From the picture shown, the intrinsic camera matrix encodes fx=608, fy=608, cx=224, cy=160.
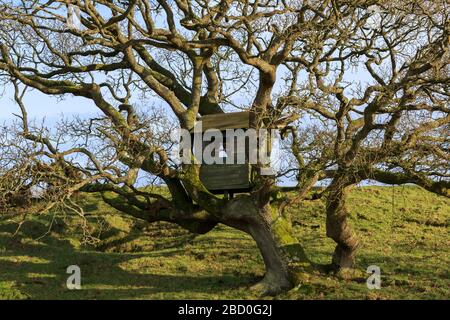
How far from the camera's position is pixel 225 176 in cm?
A: 1939

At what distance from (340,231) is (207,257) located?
5.65 m

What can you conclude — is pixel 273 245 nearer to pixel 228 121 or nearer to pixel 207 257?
pixel 228 121

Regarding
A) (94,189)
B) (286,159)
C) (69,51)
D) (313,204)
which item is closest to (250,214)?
(286,159)

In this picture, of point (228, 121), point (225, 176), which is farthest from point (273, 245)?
point (228, 121)

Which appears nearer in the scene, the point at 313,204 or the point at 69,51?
the point at 69,51

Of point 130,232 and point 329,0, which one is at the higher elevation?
point 329,0

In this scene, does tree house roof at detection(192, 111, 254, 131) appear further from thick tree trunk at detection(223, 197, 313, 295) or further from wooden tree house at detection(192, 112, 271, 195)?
thick tree trunk at detection(223, 197, 313, 295)

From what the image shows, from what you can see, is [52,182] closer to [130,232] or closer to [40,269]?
[40,269]

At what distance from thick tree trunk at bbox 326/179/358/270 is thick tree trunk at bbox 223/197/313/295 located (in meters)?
1.25

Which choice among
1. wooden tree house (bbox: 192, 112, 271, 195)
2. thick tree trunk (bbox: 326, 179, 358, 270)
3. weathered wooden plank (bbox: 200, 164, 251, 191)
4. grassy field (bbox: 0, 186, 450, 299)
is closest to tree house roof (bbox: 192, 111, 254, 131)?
wooden tree house (bbox: 192, 112, 271, 195)

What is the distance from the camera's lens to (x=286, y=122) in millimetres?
18359

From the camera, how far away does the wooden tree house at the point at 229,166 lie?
744 inches

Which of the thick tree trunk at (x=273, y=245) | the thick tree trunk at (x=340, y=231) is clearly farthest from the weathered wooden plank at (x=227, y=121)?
the thick tree trunk at (x=340, y=231)

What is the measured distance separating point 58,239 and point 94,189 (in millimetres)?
7546
